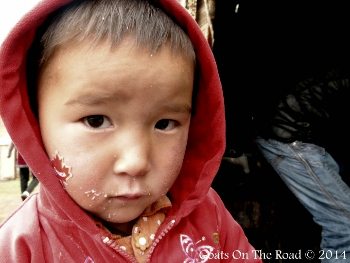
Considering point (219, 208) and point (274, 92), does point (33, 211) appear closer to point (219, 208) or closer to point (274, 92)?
point (219, 208)

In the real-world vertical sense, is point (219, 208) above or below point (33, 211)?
below

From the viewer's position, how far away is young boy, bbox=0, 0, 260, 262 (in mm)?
835

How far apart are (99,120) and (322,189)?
127 cm

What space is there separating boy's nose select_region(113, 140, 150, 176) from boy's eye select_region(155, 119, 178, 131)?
0.08 meters

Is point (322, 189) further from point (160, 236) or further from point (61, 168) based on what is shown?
point (61, 168)

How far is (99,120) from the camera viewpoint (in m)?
0.85

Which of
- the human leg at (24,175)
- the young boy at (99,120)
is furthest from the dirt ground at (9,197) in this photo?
the young boy at (99,120)

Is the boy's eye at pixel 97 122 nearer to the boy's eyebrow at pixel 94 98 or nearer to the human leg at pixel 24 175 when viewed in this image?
the boy's eyebrow at pixel 94 98

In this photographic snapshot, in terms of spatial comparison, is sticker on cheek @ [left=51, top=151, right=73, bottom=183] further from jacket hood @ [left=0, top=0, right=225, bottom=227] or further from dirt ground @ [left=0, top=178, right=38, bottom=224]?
dirt ground @ [left=0, top=178, right=38, bottom=224]

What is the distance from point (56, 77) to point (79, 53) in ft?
0.25

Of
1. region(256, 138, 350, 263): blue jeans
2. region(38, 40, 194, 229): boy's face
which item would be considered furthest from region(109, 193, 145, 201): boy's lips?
region(256, 138, 350, 263): blue jeans

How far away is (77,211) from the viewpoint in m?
0.93

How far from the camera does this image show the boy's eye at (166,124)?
0.91 m

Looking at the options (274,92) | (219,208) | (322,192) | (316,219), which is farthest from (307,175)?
(219,208)
